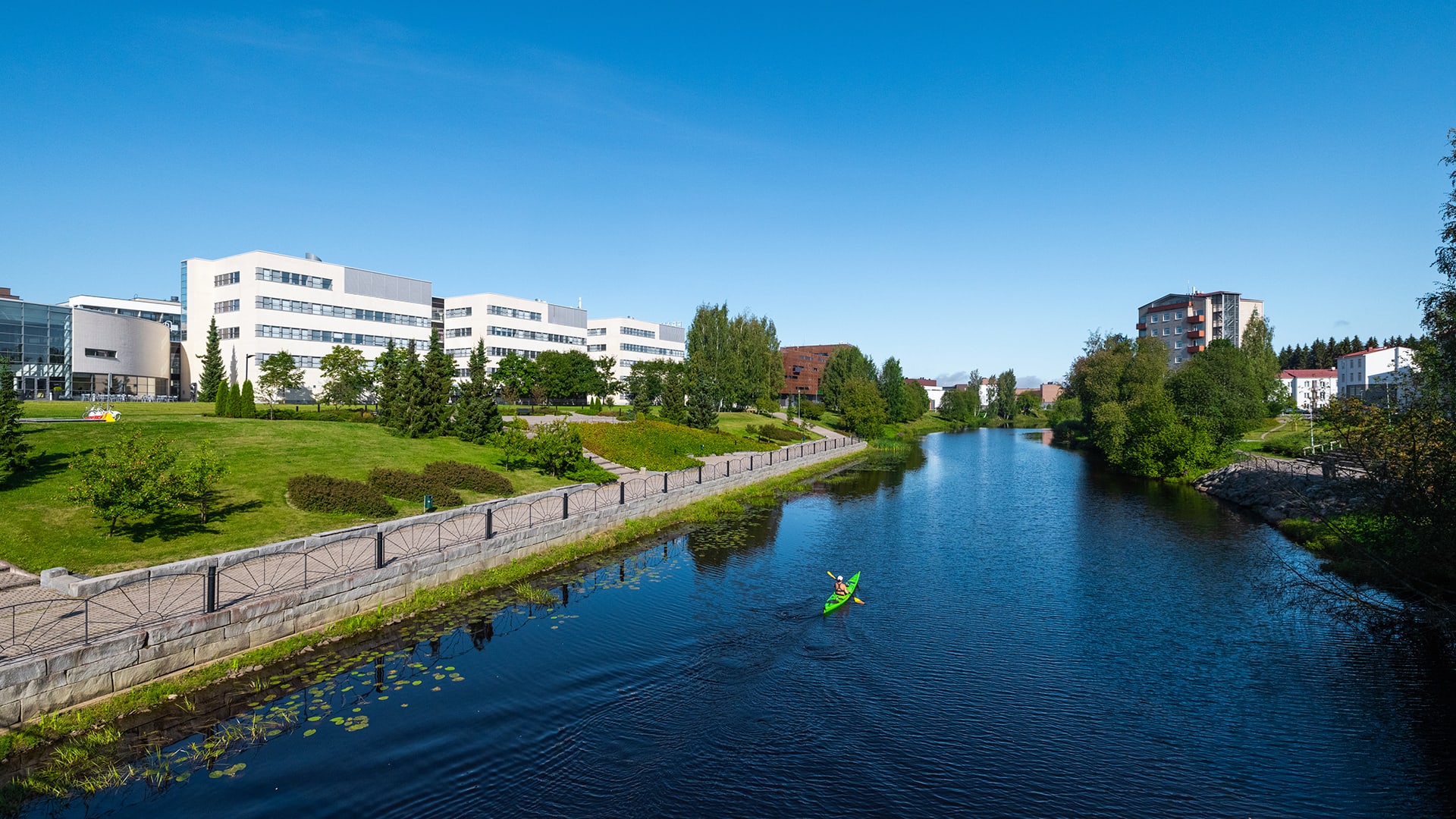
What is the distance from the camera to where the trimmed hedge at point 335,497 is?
24391 mm

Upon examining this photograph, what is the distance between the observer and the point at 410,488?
28.4m

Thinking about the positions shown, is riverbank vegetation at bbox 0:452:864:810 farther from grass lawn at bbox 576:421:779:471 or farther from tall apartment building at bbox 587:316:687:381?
tall apartment building at bbox 587:316:687:381

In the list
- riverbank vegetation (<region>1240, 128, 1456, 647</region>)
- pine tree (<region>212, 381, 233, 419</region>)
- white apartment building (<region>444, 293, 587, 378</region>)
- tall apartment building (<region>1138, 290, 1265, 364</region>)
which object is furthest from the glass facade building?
tall apartment building (<region>1138, 290, 1265, 364</region>)

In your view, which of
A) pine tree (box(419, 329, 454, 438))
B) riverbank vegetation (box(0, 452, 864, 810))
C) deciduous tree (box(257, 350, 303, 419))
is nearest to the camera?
riverbank vegetation (box(0, 452, 864, 810))

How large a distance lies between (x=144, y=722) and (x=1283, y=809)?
1857 centimetres

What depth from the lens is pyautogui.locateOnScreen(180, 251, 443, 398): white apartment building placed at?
6588cm

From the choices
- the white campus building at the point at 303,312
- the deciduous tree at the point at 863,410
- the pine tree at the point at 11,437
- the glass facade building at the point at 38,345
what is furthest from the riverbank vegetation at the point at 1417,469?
the glass facade building at the point at 38,345

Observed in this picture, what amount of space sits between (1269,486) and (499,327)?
8080cm

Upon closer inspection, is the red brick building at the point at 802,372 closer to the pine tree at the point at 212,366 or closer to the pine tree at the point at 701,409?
the pine tree at the point at 701,409

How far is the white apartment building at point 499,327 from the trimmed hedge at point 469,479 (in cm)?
5652

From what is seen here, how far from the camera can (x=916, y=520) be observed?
36.2 meters

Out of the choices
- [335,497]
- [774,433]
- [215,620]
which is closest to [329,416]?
[335,497]

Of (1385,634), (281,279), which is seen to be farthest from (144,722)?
(281,279)

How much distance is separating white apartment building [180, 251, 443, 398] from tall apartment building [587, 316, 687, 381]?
35.0 metres
